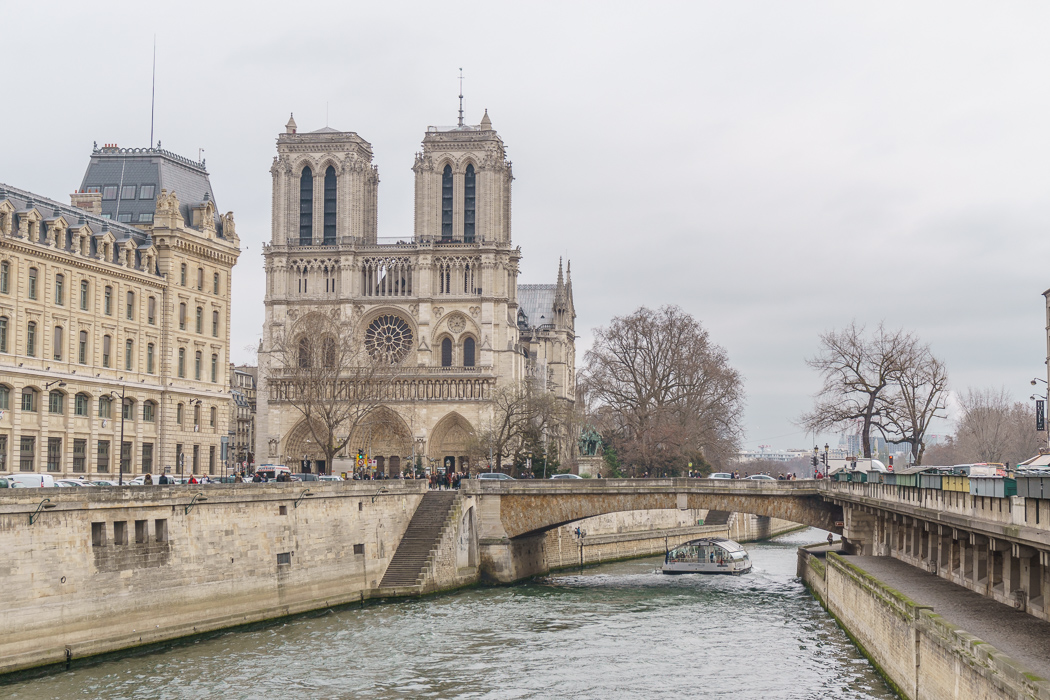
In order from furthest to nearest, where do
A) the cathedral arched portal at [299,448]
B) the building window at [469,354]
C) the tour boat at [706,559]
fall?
the building window at [469,354]
the cathedral arched portal at [299,448]
the tour boat at [706,559]

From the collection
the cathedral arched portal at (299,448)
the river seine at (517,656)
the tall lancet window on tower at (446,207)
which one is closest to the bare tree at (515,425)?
the cathedral arched portal at (299,448)

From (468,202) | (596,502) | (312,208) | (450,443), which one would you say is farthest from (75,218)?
(468,202)

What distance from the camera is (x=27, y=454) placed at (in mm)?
57719

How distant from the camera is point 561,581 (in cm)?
6153

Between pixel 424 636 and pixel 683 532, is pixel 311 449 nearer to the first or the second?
pixel 683 532

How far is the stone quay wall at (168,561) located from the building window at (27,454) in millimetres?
15573

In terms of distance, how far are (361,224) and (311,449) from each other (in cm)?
2000

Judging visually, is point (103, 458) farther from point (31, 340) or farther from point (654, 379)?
point (654, 379)

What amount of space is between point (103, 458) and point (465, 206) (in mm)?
52240

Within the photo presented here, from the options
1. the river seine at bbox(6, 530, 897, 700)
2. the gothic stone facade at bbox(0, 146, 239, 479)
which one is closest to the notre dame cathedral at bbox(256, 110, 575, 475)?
the gothic stone facade at bbox(0, 146, 239, 479)

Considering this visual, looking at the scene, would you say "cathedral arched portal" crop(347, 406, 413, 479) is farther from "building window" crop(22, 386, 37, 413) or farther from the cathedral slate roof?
"building window" crop(22, 386, 37, 413)

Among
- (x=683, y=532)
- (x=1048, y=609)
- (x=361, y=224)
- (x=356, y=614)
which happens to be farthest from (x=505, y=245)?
(x=1048, y=609)

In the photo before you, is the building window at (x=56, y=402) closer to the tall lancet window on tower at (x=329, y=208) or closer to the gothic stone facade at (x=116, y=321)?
the gothic stone facade at (x=116, y=321)

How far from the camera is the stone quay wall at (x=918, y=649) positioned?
20.8m
